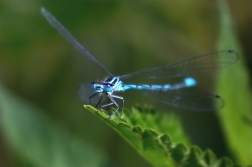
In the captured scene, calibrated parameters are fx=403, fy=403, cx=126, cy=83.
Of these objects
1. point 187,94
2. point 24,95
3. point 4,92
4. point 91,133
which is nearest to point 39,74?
point 24,95

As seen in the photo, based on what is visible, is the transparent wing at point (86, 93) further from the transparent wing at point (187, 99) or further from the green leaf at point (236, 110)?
the green leaf at point (236, 110)

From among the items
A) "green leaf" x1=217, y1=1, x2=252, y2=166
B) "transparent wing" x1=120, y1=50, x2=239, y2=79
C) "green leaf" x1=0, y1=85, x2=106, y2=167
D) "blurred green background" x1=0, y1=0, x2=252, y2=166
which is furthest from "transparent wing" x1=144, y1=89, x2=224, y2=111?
"blurred green background" x1=0, y1=0, x2=252, y2=166

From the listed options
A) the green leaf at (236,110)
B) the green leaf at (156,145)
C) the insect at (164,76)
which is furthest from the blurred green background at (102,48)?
the green leaf at (156,145)

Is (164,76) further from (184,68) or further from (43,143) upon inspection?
(43,143)

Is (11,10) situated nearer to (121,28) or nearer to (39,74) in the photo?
(39,74)

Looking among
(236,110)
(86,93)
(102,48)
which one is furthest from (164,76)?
(102,48)

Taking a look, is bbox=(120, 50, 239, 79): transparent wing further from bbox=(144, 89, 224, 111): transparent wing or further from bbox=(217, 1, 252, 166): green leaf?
bbox=(217, 1, 252, 166): green leaf
